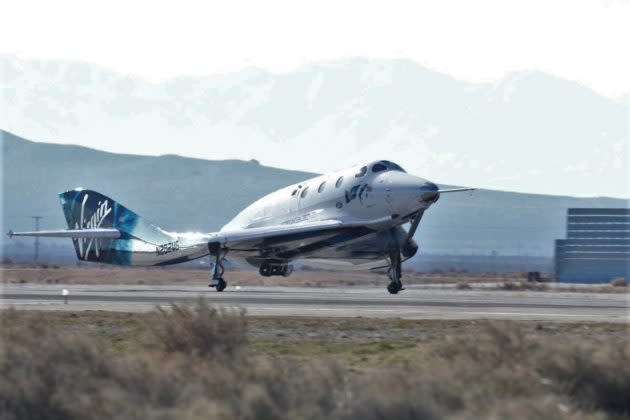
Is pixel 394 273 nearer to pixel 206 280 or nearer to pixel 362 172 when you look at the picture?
pixel 362 172

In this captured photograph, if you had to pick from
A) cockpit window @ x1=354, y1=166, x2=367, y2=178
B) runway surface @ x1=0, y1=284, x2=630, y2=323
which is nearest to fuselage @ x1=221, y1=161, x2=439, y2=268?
cockpit window @ x1=354, y1=166, x2=367, y2=178

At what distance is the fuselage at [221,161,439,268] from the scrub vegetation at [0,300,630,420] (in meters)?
27.0

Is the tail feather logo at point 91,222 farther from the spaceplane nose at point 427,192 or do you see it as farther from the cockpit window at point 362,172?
the spaceplane nose at point 427,192

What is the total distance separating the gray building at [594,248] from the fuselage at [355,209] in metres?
53.7

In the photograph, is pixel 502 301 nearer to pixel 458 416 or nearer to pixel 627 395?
pixel 627 395

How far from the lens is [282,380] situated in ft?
44.8

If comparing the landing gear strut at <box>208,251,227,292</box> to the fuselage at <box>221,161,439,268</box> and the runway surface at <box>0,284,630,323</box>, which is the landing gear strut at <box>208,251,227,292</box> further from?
the runway surface at <box>0,284,630,323</box>

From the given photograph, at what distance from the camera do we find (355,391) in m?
13.4

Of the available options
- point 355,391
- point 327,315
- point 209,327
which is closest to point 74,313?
point 327,315

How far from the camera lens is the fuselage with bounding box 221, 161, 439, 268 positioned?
45938 mm

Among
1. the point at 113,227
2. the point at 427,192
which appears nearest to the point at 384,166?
the point at 427,192

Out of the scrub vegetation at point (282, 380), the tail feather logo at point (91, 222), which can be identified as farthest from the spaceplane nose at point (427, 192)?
the scrub vegetation at point (282, 380)

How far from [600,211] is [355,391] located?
109 meters

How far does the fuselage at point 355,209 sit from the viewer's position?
45.9 metres
